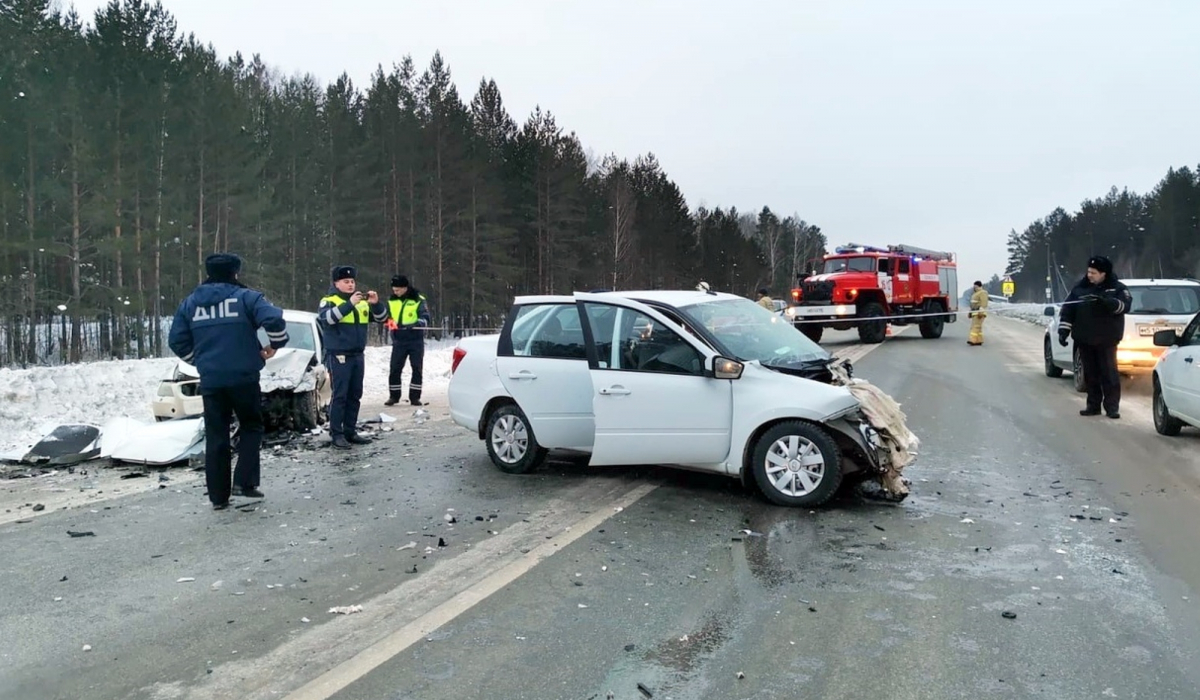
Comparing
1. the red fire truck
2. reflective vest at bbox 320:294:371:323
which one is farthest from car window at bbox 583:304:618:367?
the red fire truck

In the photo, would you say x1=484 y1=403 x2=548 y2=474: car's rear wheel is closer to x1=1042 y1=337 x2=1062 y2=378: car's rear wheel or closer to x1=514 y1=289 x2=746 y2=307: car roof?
x1=514 y1=289 x2=746 y2=307: car roof

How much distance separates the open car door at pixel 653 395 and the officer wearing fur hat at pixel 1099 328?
6405mm

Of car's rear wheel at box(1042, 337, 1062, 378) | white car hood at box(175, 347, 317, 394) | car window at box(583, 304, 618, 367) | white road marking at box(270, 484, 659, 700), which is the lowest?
white road marking at box(270, 484, 659, 700)

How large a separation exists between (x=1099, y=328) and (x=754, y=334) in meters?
6.30

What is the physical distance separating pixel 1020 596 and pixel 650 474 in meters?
3.49

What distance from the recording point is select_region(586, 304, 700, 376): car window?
6.71 m

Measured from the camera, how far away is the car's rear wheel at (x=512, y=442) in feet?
25.2

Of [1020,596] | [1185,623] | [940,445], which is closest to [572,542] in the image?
[1020,596]

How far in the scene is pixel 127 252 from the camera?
96.7 feet

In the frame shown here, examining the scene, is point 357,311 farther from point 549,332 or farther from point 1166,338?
point 1166,338

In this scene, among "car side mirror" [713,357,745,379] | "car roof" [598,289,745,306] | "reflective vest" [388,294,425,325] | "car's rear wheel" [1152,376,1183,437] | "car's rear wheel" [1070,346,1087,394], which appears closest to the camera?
"car side mirror" [713,357,745,379]

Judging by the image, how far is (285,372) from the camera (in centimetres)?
1009

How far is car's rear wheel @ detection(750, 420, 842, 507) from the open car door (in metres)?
0.33

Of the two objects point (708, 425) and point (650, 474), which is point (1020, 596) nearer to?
point (708, 425)
